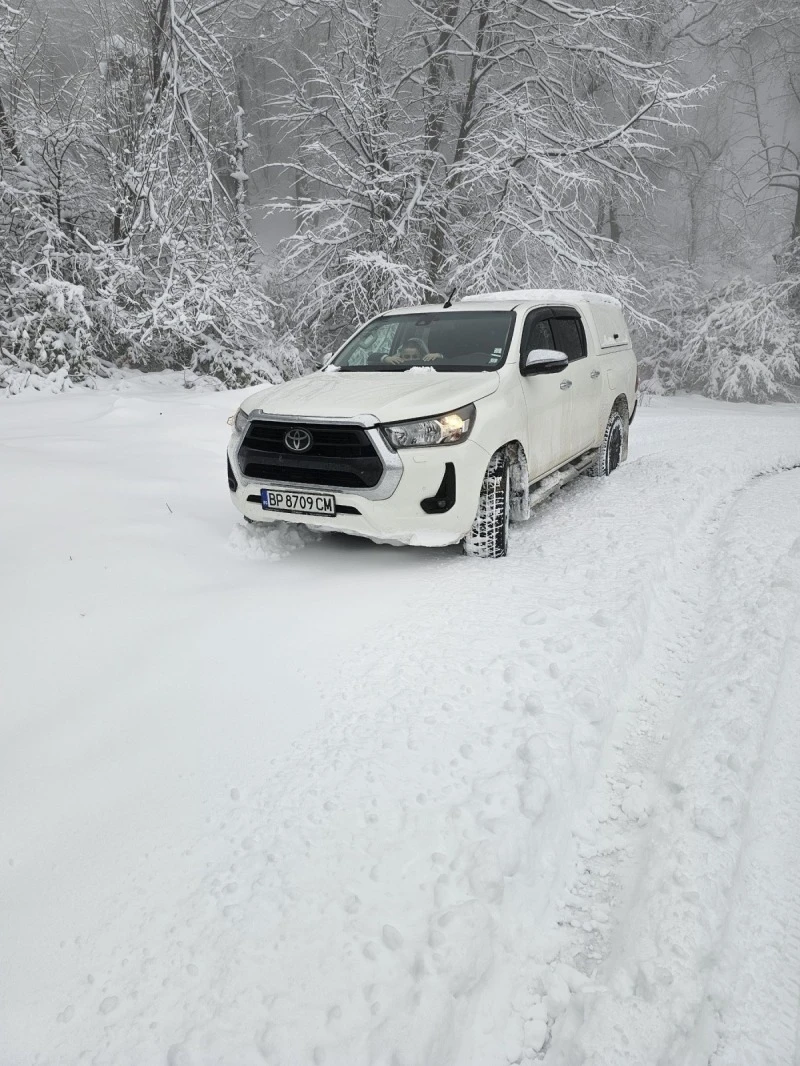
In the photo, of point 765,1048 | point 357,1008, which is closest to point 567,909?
point 765,1048

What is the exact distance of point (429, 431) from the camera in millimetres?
4219

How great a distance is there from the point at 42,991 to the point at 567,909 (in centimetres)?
147

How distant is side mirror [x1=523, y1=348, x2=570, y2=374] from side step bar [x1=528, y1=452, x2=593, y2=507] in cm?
83

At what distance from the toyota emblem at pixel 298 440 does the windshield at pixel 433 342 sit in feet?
4.17

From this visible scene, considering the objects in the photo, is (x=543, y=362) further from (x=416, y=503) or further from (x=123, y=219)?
(x=123, y=219)

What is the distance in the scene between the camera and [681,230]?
2703cm

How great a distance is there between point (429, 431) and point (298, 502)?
931 millimetres

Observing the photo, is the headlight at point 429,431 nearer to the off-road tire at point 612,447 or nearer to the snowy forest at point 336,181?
the off-road tire at point 612,447

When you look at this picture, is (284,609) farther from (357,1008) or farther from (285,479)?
(357,1008)

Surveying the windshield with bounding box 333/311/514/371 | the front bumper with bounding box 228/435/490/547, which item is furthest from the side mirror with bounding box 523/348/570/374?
the front bumper with bounding box 228/435/490/547

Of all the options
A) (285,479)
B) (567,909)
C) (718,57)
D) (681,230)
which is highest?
(718,57)

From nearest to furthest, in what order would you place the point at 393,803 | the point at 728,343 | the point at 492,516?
the point at 393,803 < the point at 492,516 < the point at 728,343

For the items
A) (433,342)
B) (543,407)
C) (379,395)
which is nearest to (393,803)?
(379,395)

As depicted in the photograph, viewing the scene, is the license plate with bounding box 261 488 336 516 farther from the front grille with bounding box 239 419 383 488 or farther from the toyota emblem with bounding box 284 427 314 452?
the toyota emblem with bounding box 284 427 314 452
